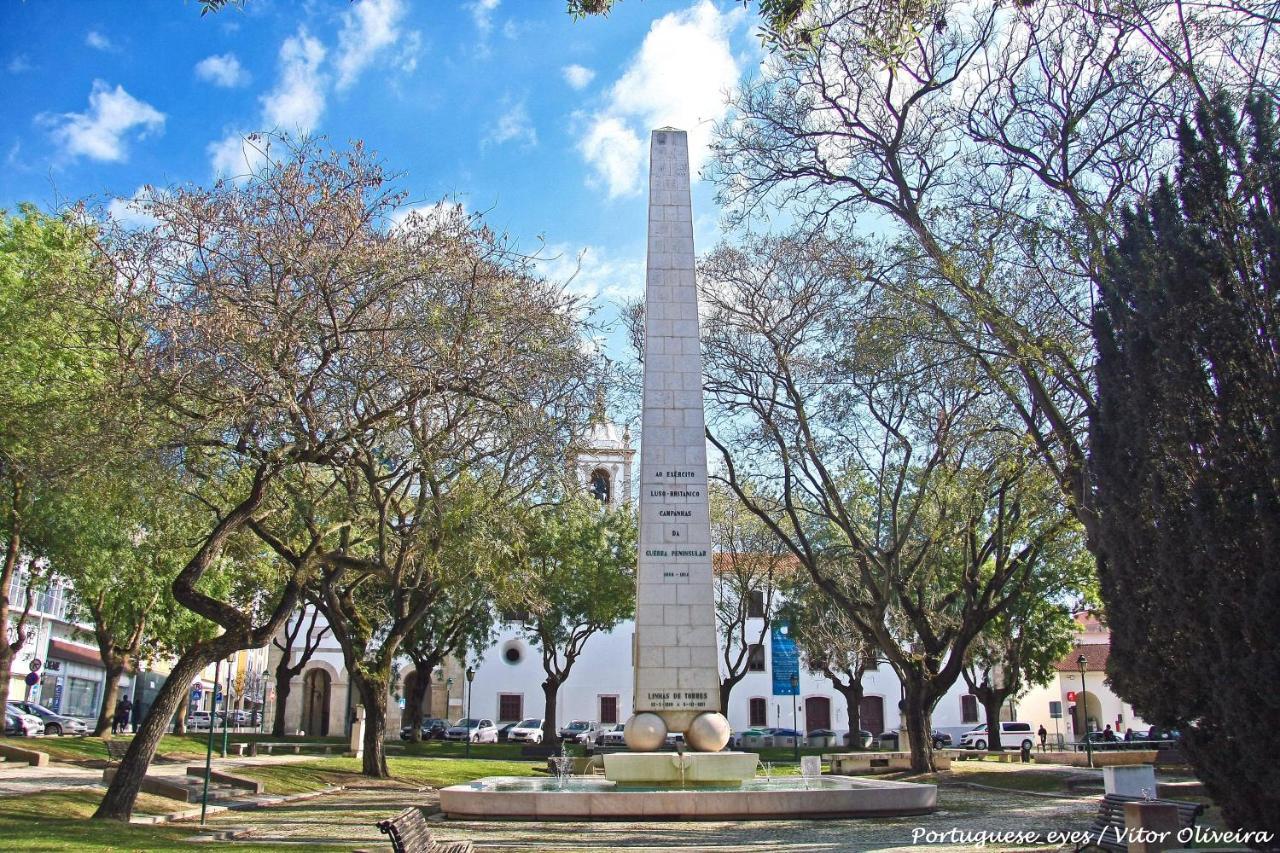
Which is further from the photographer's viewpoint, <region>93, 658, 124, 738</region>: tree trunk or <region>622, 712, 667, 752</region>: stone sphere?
<region>93, 658, 124, 738</region>: tree trunk

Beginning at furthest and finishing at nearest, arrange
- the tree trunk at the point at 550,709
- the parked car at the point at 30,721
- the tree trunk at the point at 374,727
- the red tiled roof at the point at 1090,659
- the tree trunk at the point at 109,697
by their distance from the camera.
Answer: the red tiled roof at the point at 1090,659 < the tree trunk at the point at 550,709 < the parked car at the point at 30,721 < the tree trunk at the point at 109,697 < the tree trunk at the point at 374,727

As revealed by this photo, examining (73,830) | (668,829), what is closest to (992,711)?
(668,829)

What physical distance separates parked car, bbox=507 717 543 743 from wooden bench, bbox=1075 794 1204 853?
37.9m

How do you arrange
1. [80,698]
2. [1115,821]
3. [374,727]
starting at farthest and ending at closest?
[80,698] < [374,727] < [1115,821]

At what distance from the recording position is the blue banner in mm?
36969

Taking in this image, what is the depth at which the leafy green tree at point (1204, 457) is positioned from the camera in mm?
8828

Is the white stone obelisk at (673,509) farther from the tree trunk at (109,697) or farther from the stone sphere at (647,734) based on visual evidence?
the tree trunk at (109,697)

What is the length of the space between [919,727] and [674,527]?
10705mm

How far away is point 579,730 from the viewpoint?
1887 inches

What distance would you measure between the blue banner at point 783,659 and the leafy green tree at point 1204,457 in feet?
82.3

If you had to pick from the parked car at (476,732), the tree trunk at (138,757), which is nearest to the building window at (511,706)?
the parked car at (476,732)

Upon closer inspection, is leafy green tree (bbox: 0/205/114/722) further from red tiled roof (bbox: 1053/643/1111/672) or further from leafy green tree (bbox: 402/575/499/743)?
red tiled roof (bbox: 1053/643/1111/672)

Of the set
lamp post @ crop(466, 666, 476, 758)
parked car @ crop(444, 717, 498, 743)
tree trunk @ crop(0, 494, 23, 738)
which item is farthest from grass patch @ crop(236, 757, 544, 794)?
parked car @ crop(444, 717, 498, 743)

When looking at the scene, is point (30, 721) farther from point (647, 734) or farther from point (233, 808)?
point (647, 734)
